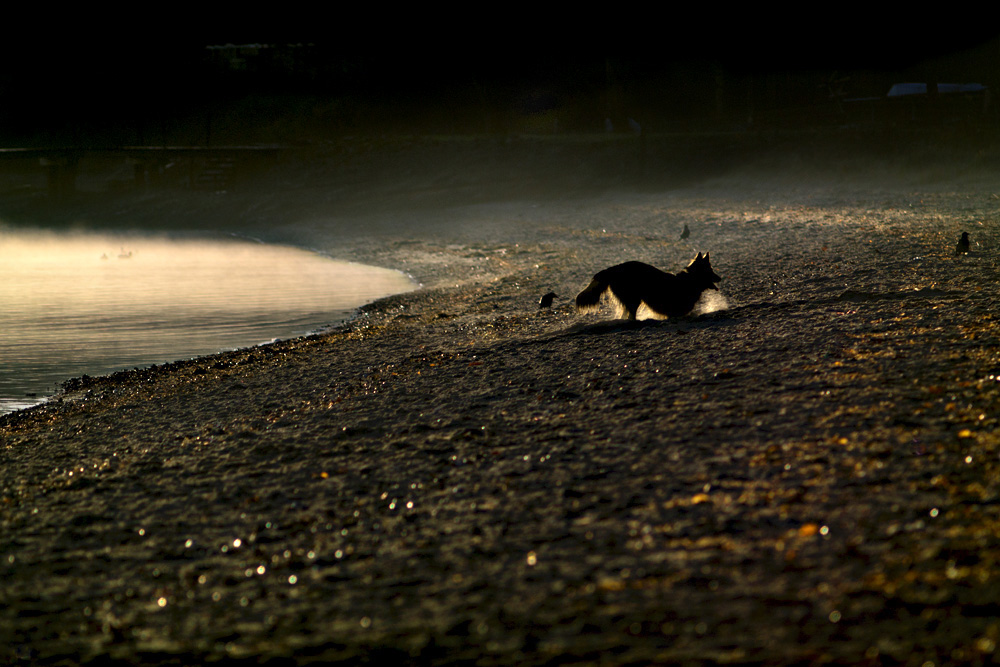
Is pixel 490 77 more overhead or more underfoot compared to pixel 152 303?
more overhead

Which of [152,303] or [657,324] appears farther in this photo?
[152,303]

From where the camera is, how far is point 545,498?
3754 millimetres

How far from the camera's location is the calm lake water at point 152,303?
8868mm

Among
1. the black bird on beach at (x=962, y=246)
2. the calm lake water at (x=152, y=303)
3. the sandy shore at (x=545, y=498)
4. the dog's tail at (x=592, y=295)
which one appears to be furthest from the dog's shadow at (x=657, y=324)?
the calm lake water at (x=152, y=303)

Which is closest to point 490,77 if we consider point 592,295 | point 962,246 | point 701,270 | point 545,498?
point 962,246

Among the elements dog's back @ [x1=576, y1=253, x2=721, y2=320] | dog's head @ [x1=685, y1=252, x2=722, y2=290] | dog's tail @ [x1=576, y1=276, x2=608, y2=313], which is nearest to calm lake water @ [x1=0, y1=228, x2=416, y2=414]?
dog's tail @ [x1=576, y1=276, x2=608, y2=313]

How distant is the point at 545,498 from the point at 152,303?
1041 cm

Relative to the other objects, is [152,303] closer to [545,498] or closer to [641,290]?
[641,290]

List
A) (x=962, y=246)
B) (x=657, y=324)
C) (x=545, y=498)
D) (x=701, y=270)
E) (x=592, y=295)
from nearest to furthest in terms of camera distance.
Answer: (x=545, y=498)
(x=657, y=324)
(x=592, y=295)
(x=701, y=270)
(x=962, y=246)

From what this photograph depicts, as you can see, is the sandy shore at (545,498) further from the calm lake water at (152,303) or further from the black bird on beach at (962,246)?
the black bird on beach at (962,246)

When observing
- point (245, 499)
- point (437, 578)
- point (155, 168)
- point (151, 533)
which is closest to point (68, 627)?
point (151, 533)

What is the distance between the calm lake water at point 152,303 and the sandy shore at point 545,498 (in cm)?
149

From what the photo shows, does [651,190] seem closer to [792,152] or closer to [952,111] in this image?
[792,152]

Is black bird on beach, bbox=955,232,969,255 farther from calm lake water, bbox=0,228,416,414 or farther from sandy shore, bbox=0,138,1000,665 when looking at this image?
calm lake water, bbox=0,228,416,414
